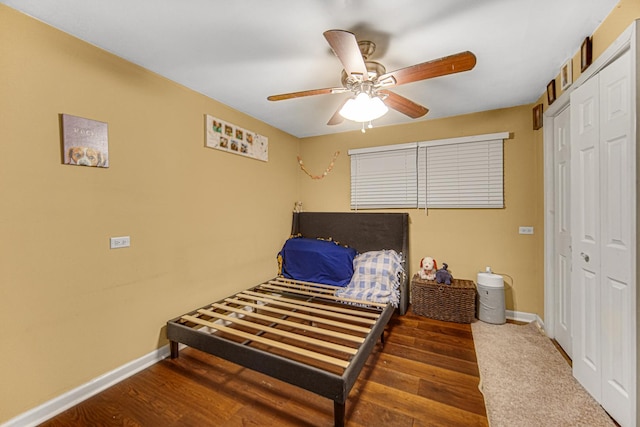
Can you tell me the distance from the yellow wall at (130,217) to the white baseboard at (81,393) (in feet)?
0.13

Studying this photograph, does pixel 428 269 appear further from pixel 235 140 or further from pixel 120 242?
pixel 120 242

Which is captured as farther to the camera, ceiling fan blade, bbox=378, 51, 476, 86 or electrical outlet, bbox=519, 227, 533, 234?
electrical outlet, bbox=519, 227, 533, 234

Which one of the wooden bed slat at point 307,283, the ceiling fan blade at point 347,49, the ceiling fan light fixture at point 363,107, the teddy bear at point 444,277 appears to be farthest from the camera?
the wooden bed slat at point 307,283

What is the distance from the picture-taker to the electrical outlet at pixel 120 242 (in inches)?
78.1

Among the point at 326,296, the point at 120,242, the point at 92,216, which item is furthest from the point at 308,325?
the point at 92,216

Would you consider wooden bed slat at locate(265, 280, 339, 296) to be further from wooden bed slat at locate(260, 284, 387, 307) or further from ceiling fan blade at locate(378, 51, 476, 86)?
ceiling fan blade at locate(378, 51, 476, 86)

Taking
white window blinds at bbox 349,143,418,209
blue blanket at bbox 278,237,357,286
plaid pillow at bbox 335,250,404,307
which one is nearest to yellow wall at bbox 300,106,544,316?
white window blinds at bbox 349,143,418,209

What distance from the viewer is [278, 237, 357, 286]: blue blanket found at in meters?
3.35

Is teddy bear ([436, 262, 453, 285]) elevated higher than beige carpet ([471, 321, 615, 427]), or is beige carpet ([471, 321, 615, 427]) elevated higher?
teddy bear ([436, 262, 453, 285])

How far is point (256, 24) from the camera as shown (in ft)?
5.37

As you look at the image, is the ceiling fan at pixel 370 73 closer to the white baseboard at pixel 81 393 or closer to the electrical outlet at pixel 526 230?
the electrical outlet at pixel 526 230

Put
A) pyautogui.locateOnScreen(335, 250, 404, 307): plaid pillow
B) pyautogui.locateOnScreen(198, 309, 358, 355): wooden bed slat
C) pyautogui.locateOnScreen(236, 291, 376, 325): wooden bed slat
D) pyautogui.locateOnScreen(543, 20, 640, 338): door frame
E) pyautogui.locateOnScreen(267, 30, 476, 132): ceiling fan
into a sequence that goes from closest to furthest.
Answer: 1. pyautogui.locateOnScreen(267, 30, 476, 132): ceiling fan
2. pyautogui.locateOnScreen(198, 309, 358, 355): wooden bed slat
3. pyautogui.locateOnScreen(236, 291, 376, 325): wooden bed slat
4. pyautogui.locateOnScreen(543, 20, 640, 338): door frame
5. pyautogui.locateOnScreen(335, 250, 404, 307): plaid pillow

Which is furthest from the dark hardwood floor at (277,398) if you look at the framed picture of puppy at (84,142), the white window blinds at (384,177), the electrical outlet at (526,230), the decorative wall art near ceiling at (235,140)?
the decorative wall art near ceiling at (235,140)

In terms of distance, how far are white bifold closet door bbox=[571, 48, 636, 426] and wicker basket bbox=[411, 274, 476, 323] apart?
0.99m
